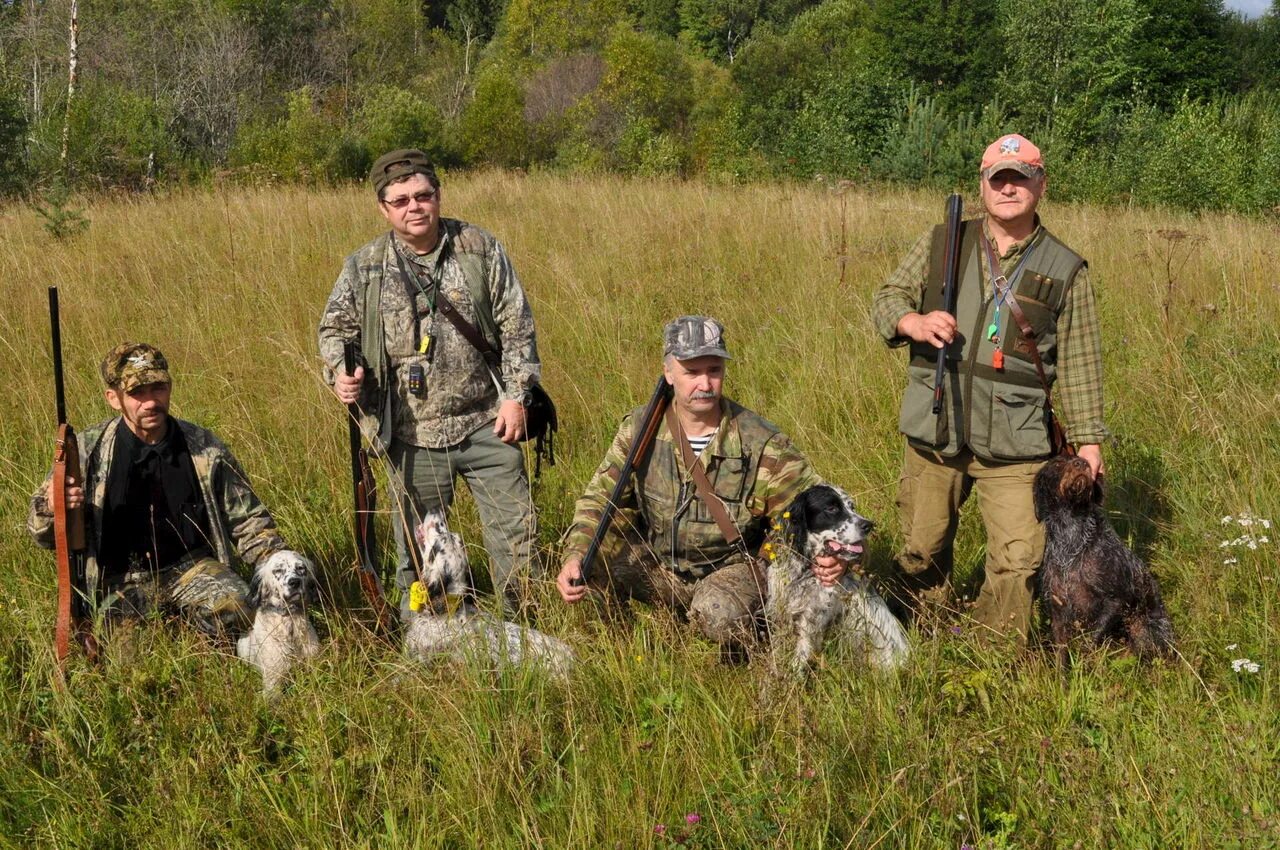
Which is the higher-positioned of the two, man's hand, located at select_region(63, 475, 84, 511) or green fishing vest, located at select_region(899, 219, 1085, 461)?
green fishing vest, located at select_region(899, 219, 1085, 461)

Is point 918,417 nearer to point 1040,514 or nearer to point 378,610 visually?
point 1040,514

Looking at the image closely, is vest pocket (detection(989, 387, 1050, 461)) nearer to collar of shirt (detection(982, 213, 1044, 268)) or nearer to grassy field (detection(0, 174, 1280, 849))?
collar of shirt (detection(982, 213, 1044, 268))

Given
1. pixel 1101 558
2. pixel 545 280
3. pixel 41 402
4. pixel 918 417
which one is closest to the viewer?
pixel 1101 558

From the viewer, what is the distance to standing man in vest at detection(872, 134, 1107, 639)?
12.2 ft

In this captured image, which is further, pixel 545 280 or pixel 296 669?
pixel 545 280

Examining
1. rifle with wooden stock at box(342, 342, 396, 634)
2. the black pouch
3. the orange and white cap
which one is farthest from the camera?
the black pouch

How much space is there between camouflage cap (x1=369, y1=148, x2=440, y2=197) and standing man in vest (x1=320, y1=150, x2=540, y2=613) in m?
0.03

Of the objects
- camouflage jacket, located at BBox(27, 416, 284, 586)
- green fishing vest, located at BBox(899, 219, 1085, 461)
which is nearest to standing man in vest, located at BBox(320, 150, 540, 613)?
camouflage jacket, located at BBox(27, 416, 284, 586)

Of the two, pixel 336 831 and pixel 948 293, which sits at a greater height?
pixel 948 293

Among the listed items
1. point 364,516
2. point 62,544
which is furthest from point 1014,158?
point 62,544

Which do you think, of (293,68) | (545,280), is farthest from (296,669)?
(293,68)

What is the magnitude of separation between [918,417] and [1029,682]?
1.07 m

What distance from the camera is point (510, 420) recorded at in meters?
4.05

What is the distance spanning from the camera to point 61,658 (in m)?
3.48
